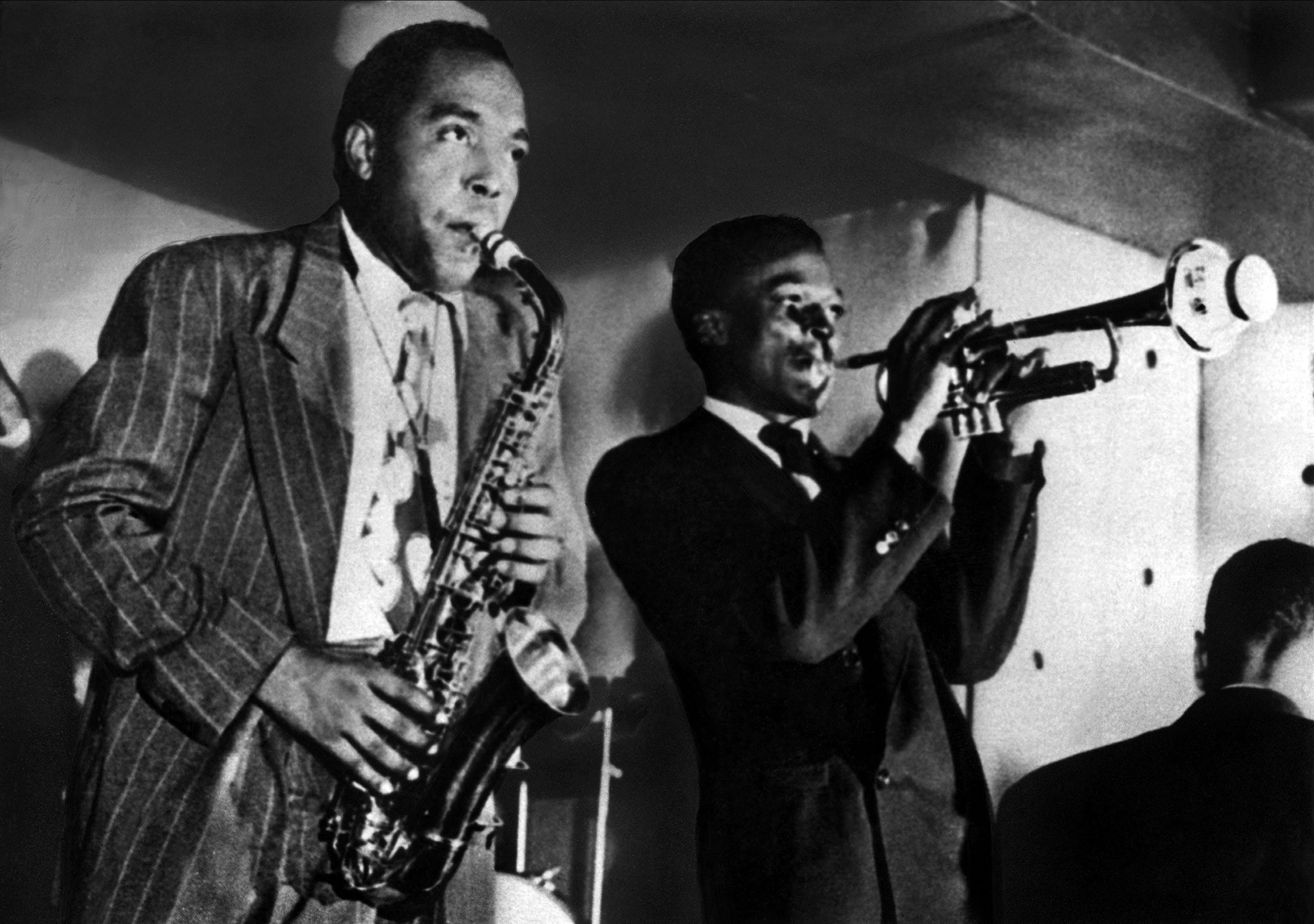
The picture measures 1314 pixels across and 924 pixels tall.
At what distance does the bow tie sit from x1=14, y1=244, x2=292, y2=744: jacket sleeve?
997 millimetres

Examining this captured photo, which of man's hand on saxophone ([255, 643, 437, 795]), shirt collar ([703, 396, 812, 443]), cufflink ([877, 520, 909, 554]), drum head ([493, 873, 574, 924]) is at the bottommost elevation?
drum head ([493, 873, 574, 924])

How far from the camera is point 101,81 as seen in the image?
302cm

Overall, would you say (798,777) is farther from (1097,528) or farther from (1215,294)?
(1215,294)

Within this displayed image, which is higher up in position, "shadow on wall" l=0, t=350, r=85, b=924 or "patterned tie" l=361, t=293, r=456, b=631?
"patterned tie" l=361, t=293, r=456, b=631

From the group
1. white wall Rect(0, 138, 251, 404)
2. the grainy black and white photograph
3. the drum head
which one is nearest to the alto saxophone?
the grainy black and white photograph

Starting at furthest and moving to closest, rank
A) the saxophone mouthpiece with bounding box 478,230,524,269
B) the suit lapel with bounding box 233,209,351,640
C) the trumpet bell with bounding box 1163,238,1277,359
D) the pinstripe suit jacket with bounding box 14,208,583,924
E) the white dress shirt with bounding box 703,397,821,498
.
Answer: the trumpet bell with bounding box 1163,238,1277,359
the white dress shirt with bounding box 703,397,821,498
the saxophone mouthpiece with bounding box 478,230,524,269
the suit lapel with bounding box 233,209,351,640
the pinstripe suit jacket with bounding box 14,208,583,924

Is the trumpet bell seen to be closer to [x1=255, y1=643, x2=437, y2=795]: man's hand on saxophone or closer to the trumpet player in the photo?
the trumpet player

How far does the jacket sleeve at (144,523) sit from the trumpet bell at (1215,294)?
1885mm

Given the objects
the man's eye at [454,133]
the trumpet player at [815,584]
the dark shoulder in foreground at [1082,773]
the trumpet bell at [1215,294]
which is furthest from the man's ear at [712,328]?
the dark shoulder in foreground at [1082,773]

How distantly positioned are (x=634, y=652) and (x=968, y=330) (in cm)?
92

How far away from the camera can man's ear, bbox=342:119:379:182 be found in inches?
120

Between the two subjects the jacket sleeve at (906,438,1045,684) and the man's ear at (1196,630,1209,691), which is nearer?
the jacket sleeve at (906,438,1045,684)

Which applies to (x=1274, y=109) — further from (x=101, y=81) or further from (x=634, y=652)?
(x=101, y=81)

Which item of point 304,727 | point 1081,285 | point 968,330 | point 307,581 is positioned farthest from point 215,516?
point 1081,285
